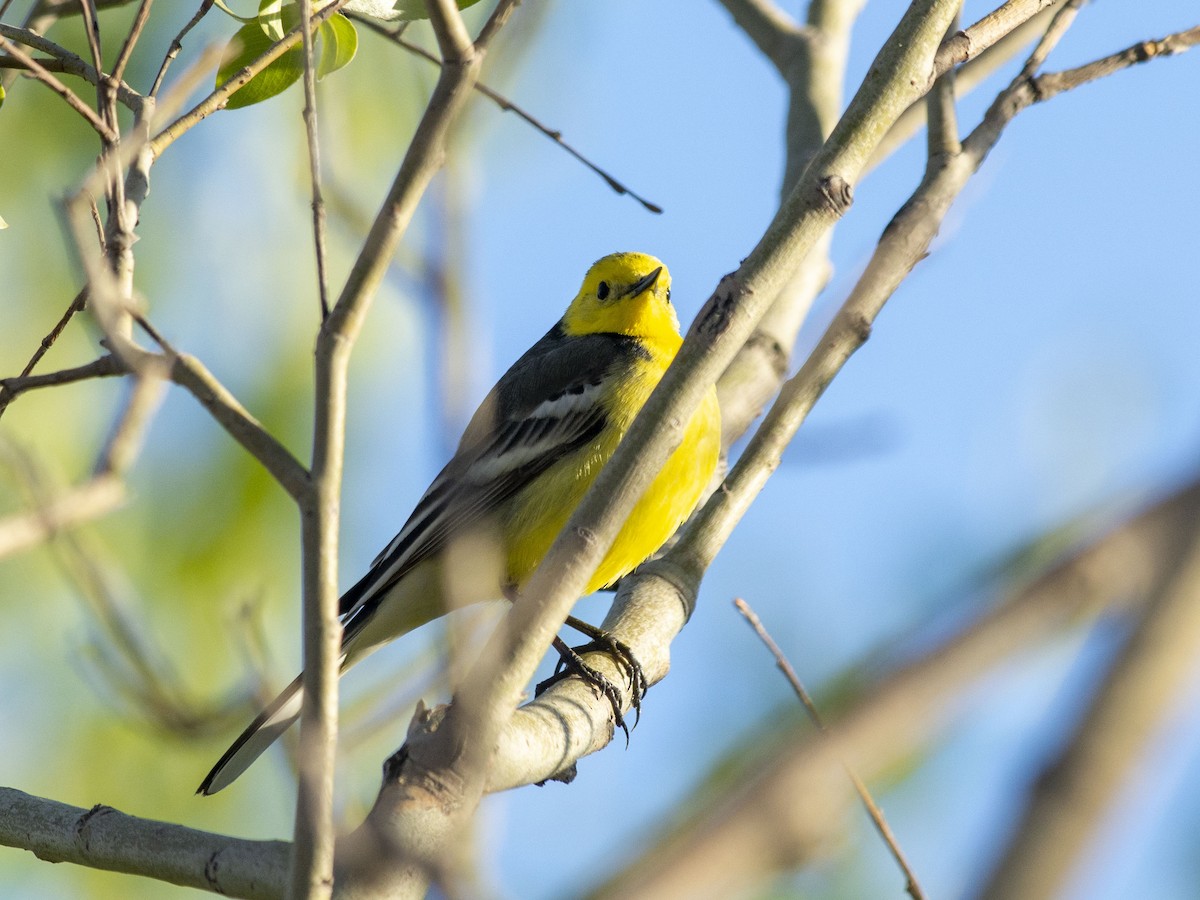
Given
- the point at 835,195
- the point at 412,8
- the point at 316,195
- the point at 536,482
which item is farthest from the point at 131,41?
the point at 536,482

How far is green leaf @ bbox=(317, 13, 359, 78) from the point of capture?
3.95 metres

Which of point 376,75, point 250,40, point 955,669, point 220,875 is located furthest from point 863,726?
point 376,75

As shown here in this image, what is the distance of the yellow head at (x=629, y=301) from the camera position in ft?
24.0

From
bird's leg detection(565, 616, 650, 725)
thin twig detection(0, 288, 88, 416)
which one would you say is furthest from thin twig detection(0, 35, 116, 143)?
bird's leg detection(565, 616, 650, 725)

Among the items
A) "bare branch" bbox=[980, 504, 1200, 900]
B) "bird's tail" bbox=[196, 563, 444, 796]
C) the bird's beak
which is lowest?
"bare branch" bbox=[980, 504, 1200, 900]

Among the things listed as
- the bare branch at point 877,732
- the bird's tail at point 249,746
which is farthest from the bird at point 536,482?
the bare branch at point 877,732

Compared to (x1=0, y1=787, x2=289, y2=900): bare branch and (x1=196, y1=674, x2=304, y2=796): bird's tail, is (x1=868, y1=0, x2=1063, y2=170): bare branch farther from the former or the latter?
(x1=0, y1=787, x2=289, y2=900): bare branch

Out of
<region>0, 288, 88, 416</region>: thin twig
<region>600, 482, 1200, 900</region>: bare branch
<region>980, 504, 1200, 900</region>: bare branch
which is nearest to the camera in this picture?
<region>980, 504, 1200, 900</region>: bare branch

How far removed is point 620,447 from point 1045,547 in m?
1.51

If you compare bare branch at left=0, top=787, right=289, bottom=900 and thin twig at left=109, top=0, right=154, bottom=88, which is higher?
thin twig at left=109, top=0, right=154, bottom=88

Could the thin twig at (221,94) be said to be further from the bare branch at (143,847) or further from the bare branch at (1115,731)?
the bare branch at (1115,731)

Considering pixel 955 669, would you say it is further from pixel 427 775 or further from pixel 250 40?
pixel 250 40

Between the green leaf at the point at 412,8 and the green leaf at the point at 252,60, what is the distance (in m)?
0.33

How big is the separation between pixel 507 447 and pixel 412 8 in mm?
2834
